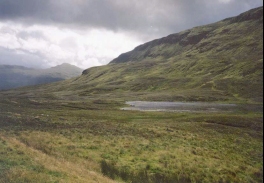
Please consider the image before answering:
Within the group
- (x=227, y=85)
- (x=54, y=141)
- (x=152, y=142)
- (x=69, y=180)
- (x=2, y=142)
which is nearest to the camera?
(x=69, y=180)

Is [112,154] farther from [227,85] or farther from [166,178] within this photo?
[227,85]

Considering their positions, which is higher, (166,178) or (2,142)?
(2,142)

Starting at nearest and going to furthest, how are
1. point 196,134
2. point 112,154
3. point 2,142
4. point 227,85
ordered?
1. point 2,142
2. point 112,154
3. point 196,134
4. point 227,85

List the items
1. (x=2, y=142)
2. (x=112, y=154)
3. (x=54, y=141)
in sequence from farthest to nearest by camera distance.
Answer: (x=54, y=141)
(x=112, y=154)
(x=2, y=142)

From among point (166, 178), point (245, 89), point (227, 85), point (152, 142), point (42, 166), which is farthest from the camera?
point (227, 85)

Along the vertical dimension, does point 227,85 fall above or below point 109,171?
above

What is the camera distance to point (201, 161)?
102 feet

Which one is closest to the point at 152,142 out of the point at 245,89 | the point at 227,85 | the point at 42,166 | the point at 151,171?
the point at 151,171

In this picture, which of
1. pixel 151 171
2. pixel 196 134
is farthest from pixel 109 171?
pixel 196 134

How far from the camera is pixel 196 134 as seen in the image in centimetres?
4891

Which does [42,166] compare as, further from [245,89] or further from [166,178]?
[245,89]

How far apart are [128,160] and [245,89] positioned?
167839 mm

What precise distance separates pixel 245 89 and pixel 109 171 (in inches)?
6759

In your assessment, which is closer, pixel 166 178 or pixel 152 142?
pixel 166 178
